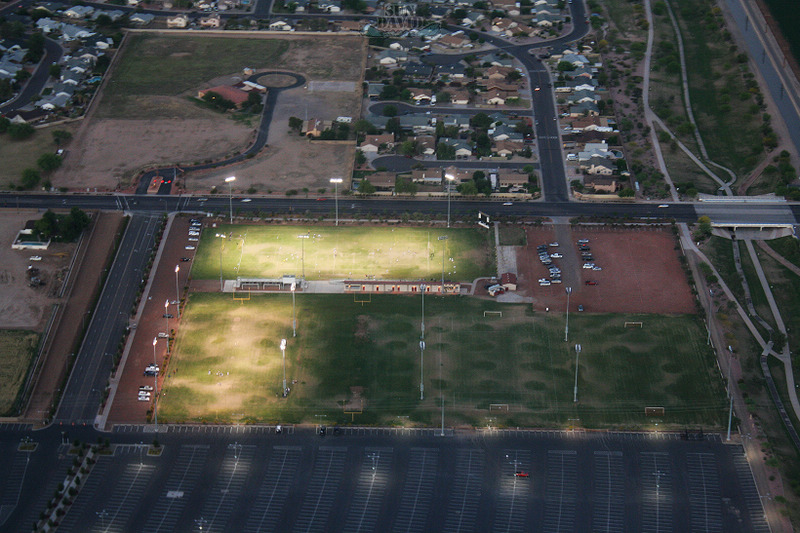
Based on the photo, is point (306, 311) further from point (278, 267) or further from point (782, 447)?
point (782, 447)

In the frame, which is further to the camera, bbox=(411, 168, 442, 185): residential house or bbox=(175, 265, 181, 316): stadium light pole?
bbox=(411, 168, 442, 185): residential house

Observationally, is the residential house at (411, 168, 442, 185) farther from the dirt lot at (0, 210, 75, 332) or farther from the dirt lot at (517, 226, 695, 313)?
the dirt lot at (0, 210, 75, 332)

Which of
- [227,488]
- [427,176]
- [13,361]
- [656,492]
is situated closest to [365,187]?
[427,176]

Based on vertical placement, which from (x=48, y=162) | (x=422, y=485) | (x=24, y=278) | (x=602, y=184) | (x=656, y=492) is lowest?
(x=48, y=162)

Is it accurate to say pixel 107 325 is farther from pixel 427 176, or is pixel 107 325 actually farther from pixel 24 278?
pixel 427 176

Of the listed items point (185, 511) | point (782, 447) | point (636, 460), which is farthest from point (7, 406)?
point (782, 447)

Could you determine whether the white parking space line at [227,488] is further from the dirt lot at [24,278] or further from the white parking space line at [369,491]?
the dirt lot at [24,278]

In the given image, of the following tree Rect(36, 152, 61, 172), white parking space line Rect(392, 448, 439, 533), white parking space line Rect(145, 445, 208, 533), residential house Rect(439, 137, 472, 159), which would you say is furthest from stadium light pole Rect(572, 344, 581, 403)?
tree Rect(36, 152, 61, 172)
